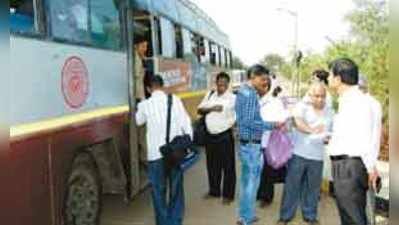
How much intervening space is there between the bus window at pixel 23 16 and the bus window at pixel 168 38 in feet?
15.0

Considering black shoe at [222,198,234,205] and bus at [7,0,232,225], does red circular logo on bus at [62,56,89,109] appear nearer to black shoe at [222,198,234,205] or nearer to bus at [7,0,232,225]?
bus at [7,0,232,225]

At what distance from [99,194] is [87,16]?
167 centimetres

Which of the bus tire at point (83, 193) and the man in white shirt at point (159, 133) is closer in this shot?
the bus tire at point (83, 193)

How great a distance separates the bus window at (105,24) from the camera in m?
6.39

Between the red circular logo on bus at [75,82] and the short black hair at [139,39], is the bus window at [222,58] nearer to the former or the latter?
the short black hair at [139,39]

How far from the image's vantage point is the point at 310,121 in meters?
6.76

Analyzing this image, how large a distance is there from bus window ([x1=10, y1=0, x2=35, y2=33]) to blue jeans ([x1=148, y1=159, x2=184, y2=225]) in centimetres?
203

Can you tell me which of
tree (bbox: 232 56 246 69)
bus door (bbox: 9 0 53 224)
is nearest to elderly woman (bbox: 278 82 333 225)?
bus door (bbox: 9 0 53 224)

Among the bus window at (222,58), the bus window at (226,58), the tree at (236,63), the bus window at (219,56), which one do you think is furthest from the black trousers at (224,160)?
the tree at (236,63)

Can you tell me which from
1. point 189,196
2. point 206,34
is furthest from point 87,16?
A: point 206,34

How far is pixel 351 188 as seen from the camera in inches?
201

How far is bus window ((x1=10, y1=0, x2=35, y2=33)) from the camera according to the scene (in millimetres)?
4698

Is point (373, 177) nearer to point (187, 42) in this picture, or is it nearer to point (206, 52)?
point (187, 42)

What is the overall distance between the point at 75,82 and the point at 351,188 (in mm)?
2412
